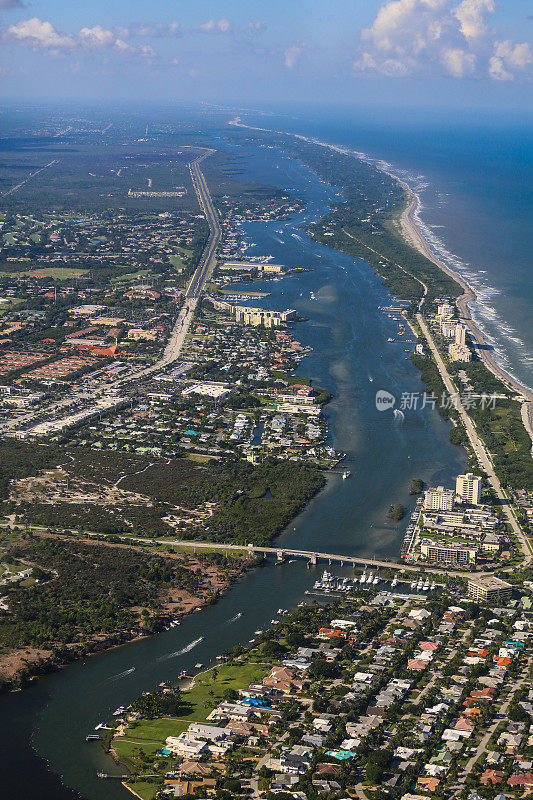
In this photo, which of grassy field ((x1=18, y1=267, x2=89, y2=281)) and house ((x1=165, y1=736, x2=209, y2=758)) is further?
grassy field ((x1=18, y1=267, x2=89, y2=281))

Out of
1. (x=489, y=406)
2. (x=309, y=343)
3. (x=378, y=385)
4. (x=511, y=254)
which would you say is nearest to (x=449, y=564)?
(x=489, y=406)

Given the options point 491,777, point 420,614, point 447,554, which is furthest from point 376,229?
point 491,777

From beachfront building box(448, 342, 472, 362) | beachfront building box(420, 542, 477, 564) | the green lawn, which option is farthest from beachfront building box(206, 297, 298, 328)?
the green lawn

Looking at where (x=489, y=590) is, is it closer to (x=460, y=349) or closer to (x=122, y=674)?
(x=122, y=674)

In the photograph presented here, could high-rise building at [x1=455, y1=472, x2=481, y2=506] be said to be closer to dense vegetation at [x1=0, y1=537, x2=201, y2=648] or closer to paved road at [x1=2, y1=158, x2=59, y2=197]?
dense vegetation at [x1=0, y1=537, x2=201, y2=648]

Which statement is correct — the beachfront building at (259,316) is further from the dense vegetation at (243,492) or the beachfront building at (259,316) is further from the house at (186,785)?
the house at (186,785)

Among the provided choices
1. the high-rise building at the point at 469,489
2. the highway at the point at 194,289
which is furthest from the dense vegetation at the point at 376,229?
the high-rise building at the point at 469,489

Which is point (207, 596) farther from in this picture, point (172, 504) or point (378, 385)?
point (378, 385)
